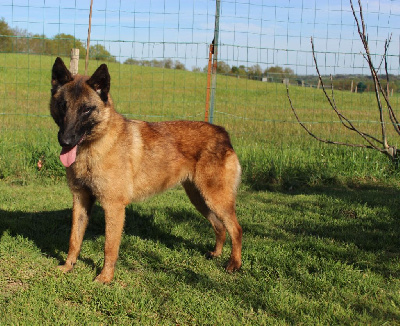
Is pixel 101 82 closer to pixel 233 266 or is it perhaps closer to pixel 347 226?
pixel 233 266

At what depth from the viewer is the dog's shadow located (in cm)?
456

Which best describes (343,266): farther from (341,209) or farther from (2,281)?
(2,281)

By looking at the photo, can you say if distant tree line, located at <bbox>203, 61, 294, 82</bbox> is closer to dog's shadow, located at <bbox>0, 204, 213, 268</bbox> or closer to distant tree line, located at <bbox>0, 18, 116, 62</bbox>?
distant tree line, located at <bbox>0, 18, 116, 62</bbox>

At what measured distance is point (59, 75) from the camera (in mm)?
3822

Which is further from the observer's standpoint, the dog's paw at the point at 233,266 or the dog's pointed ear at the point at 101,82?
the dog's paw at the point at 233,266

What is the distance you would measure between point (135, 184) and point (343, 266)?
210 cm

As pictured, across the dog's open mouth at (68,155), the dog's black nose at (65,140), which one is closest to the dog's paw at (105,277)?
the dog's open mouth at (68,155)

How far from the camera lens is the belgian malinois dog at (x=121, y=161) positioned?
372cm

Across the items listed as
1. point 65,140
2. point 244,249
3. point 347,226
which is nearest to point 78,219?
point 65,140

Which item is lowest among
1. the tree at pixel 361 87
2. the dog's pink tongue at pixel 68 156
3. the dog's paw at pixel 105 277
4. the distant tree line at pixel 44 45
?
the dog's paw at pixel 105 277

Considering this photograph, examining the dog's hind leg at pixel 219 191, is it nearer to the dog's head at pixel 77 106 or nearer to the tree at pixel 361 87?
the dog's head at pixel 77 106

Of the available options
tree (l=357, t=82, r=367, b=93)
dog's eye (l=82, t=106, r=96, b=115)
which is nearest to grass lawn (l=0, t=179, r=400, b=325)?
dog's eye (l=82, t=106, r=96, b=115)

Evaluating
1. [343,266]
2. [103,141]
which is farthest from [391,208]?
[103,141]

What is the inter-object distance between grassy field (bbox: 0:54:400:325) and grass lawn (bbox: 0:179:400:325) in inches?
0.5
